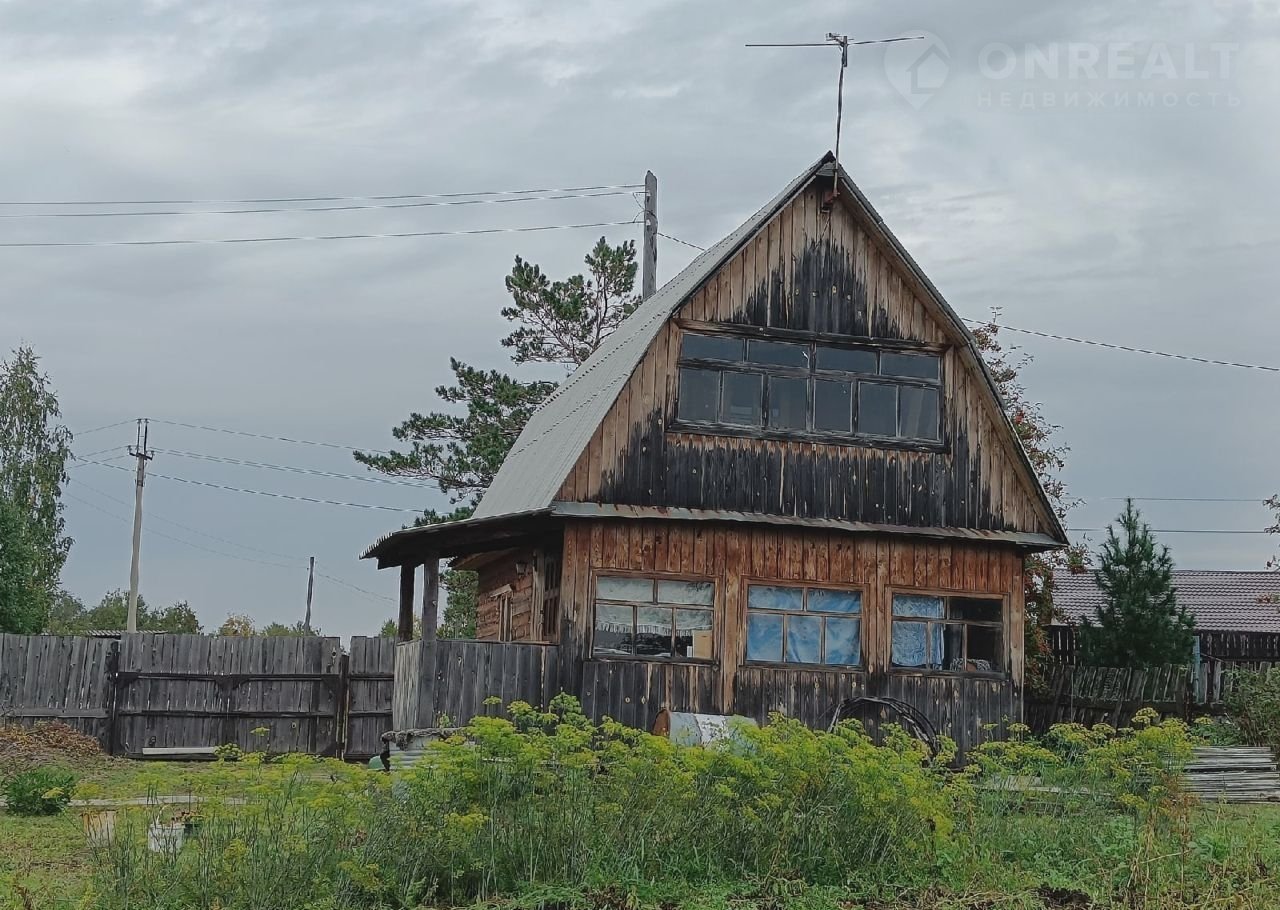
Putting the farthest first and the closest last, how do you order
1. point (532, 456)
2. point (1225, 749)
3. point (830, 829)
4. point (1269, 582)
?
point (1269, 582) < point (532, 456) < point (1225, 749) < point (830, 829)

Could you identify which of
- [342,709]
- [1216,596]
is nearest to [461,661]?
[342,709]

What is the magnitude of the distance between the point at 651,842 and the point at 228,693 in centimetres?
1624

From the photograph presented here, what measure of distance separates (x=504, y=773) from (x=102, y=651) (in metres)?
16.4

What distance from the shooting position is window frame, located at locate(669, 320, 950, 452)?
1952cm

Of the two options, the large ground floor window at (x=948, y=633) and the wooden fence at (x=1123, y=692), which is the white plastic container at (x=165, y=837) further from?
the wooden fence at (x=1123, y=692)

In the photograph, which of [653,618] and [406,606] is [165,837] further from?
[406,606]

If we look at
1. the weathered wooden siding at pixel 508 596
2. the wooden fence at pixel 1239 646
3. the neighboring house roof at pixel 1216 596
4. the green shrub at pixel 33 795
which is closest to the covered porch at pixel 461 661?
Result: the weathered wooden siding at pixel 508 596

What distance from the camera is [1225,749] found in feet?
61.7

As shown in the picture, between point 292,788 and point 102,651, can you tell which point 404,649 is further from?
point 292,788

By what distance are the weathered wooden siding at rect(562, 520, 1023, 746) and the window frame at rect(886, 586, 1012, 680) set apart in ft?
0.10

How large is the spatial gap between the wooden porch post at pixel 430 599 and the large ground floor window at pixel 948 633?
19.3 ft

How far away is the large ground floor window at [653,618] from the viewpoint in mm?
18891

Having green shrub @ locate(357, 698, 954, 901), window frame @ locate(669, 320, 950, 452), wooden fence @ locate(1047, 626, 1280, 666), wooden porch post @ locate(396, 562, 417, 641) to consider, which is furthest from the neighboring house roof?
green shrub @ locate(357, 698, 954, 901)

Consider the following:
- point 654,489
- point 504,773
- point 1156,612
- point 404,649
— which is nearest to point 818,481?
point 654,489
